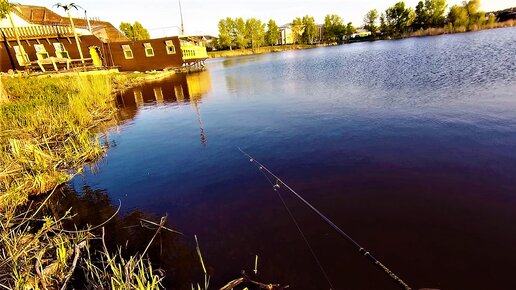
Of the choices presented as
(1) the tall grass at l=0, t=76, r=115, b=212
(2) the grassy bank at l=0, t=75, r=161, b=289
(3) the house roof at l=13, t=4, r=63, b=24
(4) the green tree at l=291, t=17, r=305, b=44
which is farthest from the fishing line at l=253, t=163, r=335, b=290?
(4) the green tree at l=291, t=17, r=305, b=44

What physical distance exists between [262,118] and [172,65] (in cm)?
3514

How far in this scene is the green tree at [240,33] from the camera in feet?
365

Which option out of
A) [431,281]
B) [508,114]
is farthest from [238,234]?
[508,114]

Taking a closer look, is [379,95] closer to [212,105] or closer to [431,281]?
[212,105]

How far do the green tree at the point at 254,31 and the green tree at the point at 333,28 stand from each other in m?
28.7

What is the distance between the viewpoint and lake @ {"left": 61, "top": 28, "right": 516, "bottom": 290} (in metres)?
5.00

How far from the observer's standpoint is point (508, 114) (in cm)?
1098

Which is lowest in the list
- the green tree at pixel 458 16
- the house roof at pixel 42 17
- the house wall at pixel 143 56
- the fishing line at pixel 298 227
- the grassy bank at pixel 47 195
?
the fishing line at pixel 298 227

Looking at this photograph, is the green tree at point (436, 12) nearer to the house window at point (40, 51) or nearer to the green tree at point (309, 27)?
the green tree at point (309, 27)

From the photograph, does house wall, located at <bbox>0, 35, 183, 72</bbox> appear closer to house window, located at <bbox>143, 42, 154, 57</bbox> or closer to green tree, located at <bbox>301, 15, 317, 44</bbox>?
house window, located at <bbox>143, 42, 154, 57</bbox>

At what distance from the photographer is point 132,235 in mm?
6336

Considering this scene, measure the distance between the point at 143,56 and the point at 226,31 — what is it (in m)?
75.6

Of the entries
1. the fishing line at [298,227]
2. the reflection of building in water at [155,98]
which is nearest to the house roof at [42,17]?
the reflection of building in water at [155,98]

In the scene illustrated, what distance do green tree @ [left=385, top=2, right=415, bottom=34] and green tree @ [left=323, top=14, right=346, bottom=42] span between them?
60.5ft
